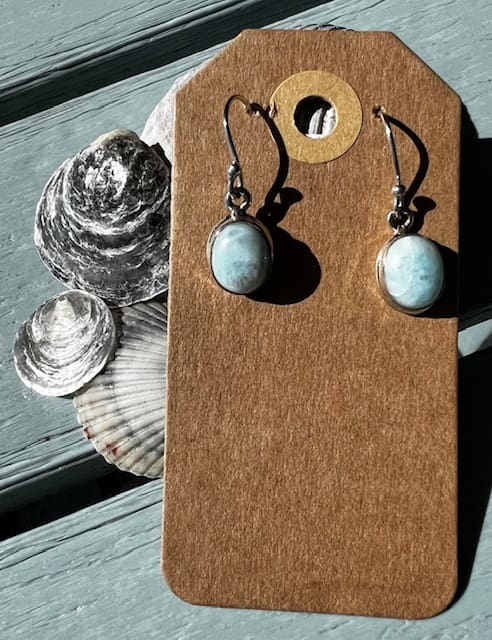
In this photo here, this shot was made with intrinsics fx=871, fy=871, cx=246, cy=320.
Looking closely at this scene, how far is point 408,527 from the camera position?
0.56 meters

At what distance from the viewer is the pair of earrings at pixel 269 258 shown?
52cm

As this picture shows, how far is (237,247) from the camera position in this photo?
517mm

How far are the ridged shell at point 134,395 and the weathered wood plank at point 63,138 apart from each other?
4 centimetres

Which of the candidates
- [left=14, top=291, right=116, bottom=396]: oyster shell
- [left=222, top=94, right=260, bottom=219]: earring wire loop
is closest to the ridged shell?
[left=14, top=291, right=116, bottom=396]: oyster shell

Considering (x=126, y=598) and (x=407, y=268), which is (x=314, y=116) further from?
(x=126, y=598)

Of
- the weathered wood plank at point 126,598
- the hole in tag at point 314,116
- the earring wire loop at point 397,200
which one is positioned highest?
the hole in tag at point 314,116

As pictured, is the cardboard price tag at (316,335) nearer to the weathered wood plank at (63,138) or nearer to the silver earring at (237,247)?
the silver earring at (237,247)

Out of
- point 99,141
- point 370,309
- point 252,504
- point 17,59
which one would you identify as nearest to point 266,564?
point 252,504

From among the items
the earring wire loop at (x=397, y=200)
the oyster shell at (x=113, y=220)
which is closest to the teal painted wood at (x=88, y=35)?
the oyster shell at (x=113, y=220)

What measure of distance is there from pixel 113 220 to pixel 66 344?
0.10 metres

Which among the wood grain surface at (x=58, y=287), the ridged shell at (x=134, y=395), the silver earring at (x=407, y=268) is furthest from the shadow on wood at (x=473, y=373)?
the ridged shell at (x=134, y=395)

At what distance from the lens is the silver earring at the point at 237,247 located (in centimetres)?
52

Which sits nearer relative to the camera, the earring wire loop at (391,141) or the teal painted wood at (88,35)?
the earring wire loop at (391,141)

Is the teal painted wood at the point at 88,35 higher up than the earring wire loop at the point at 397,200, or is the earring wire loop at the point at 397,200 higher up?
the teal painted wood at the point at 88,35
